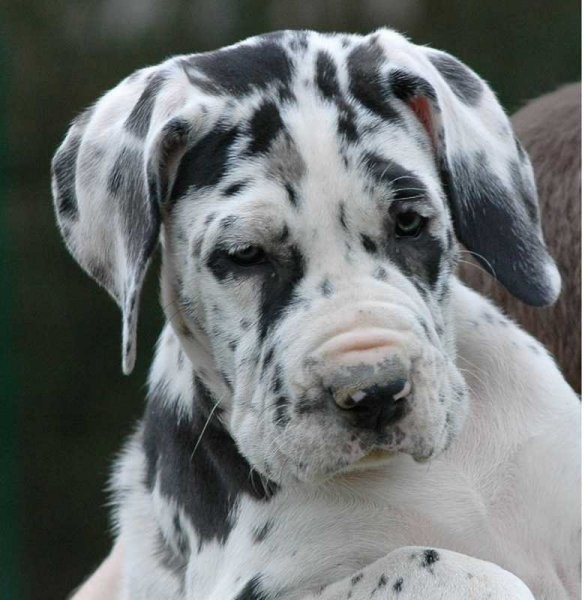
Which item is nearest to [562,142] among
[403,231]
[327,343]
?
[403,231]

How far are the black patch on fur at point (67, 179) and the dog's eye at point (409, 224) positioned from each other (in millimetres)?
898

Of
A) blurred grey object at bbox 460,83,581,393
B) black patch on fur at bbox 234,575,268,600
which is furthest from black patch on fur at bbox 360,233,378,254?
blurred grey object at bbox 460,83,581,393

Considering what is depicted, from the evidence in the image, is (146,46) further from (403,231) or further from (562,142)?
(403,231)

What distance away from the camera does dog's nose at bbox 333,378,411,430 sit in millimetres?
3391

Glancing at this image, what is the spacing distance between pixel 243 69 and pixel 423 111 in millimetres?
503

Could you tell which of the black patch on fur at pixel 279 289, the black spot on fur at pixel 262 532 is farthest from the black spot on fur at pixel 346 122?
the black spot on fur at pixel 262 532


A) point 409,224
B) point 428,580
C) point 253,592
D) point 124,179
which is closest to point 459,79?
point 409,224

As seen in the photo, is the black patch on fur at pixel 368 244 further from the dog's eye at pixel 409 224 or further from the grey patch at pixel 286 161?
the grey patch at pixel 286 161

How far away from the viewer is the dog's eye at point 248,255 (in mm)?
3682

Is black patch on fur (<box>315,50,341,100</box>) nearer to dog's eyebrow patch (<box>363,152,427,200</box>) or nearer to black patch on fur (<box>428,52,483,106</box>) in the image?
dog's eyebrow patch (<box>363,152,427,200</box>)

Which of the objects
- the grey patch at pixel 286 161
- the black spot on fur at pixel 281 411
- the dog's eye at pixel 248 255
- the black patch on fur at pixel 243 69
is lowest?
the black spot on fur at pixel 281 411

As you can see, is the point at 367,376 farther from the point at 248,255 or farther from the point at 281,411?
the point at 248,255

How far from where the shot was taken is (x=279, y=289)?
3.67 m

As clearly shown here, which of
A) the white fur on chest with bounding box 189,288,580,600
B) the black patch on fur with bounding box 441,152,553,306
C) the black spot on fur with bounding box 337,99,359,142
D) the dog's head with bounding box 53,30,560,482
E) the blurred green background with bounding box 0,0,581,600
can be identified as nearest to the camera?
the dog's head with bounding box 53,30,560,482
